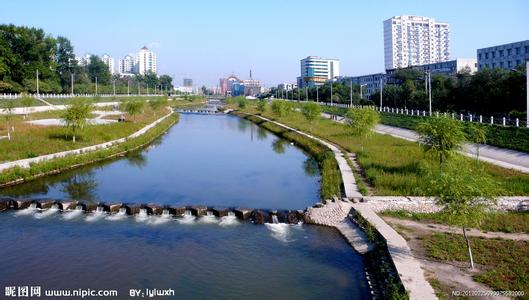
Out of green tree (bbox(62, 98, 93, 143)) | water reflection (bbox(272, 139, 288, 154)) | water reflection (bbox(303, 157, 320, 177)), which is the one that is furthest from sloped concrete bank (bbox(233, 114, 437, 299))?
green tree (bbox(62, 98, 93, 143))

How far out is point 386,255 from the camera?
1457 cm

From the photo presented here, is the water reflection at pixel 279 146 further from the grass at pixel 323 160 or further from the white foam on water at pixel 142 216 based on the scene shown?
the white foam on water at pixel 142 216

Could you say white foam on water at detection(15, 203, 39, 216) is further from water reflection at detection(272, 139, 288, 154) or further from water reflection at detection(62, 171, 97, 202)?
water reflection at detection(272, 139, 288, 154)

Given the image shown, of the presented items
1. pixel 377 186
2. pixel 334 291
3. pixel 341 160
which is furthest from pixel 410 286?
pixel 341 160

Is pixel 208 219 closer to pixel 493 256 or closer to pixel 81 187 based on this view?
pixel 81 187

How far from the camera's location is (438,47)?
183000 millimetres

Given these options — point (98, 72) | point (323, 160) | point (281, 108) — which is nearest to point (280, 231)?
point (323, 160)

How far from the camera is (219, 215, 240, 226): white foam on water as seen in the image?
19578 mm

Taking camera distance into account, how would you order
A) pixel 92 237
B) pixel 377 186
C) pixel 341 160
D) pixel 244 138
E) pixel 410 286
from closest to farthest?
pixel 410 286, pixel 92 237, pixel 377 186, pixel 341 160, pixel 244 138

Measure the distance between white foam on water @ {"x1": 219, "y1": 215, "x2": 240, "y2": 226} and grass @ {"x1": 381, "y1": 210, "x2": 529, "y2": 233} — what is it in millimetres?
6252

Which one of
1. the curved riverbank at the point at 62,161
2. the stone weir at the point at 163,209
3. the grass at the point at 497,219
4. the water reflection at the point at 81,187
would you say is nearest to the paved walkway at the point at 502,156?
the grass at the point at 497,219

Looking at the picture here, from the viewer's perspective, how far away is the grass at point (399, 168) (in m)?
21.4

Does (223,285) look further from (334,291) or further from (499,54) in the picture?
(499,54)

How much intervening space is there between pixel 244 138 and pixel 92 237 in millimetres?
39395
